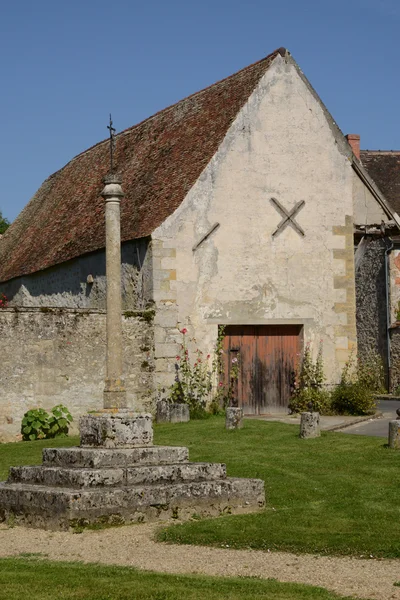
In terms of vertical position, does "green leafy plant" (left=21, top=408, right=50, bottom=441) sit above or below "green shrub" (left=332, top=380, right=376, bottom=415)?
below

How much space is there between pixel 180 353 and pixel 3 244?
1223 centimetres

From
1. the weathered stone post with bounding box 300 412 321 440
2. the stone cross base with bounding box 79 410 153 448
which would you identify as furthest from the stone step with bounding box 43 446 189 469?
the weathered stone post with bounding box 300 412 321 440

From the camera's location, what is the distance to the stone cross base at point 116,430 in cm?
1016

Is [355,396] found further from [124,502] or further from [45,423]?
[124,502]

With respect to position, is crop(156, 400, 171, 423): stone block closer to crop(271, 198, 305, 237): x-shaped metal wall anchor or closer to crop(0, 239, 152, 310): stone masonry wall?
crop(0, 239, 152, 310): stone masonry wall

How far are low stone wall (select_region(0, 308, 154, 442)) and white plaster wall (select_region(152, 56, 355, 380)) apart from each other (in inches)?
67.2

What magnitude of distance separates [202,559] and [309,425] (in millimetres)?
6615

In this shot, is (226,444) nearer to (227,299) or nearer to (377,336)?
(227,299)

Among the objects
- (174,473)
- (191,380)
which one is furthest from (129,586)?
(191,380)

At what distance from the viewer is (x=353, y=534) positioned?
8.51m

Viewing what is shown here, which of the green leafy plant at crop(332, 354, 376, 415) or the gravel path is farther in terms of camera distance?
the green leafy plant at crop(332, 354, 376, 415)

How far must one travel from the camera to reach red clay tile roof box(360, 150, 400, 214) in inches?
1212

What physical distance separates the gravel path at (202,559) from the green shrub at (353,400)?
1003cm

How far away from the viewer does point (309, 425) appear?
1425cm
